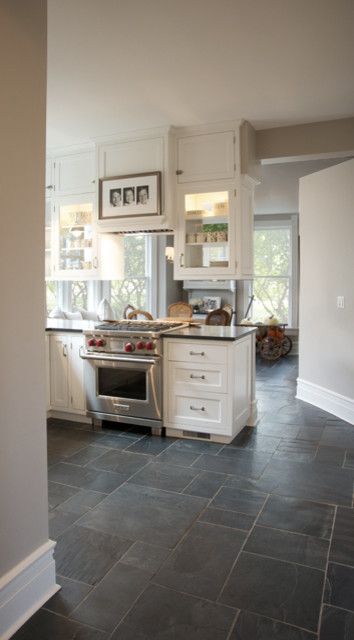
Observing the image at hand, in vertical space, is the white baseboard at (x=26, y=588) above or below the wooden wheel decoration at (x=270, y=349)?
below

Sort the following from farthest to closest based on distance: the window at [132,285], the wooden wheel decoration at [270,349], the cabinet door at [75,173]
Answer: the wooden wheel decoration at [270,349]
the window at [132,285]
the cabinet door at [75,173]

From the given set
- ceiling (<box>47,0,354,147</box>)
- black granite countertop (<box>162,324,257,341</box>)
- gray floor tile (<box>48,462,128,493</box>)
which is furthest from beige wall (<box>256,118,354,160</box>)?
gray floor tile (<box>48,462,128,493</box>)

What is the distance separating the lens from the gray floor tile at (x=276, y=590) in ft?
6.04

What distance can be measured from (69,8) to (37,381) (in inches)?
75.5

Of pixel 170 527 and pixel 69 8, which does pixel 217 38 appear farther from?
pixel 170 527

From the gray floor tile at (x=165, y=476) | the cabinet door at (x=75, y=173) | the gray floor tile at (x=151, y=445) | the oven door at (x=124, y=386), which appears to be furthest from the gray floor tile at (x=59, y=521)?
the cabinet door at (x=75, y=173)

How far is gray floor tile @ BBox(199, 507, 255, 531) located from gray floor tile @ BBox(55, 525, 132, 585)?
479mm

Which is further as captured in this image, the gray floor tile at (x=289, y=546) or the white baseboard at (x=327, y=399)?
the white baseboard at (x=327, y=399)

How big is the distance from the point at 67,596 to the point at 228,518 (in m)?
0.97

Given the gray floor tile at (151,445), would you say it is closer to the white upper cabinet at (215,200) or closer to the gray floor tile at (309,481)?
the gray floor tile at (309,481)

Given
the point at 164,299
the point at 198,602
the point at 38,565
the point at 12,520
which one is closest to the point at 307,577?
the point at 198,602

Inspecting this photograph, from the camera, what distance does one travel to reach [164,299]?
8164 mm

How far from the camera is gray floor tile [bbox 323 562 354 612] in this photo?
74.8 inches

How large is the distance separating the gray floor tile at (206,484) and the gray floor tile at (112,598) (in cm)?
83
